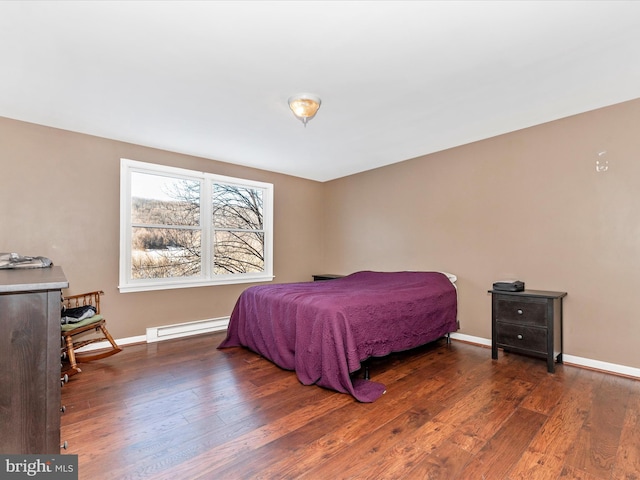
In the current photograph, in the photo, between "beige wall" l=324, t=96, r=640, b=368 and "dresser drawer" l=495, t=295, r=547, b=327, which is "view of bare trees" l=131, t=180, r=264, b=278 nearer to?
"beige wall" l=324, t=96, r=640, b=368

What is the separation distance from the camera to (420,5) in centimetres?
168

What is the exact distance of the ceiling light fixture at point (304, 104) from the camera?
8.61 feet

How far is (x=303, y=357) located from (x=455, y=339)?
2.16 metres

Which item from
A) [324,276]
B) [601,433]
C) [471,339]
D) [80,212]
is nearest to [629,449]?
[601,433]

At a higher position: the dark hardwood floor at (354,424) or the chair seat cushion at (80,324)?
the chair seat cushion at (80,324)

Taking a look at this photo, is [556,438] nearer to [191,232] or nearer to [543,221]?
[543,221]

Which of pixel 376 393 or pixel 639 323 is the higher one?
pixel 639 323

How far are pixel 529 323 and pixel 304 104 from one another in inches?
111

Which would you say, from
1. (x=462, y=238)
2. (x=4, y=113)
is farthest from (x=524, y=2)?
(x=4, y=113)

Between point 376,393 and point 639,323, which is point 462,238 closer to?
point 639,323

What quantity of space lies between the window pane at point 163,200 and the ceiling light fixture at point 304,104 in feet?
7.17

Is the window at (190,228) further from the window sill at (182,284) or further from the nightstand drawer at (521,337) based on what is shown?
the nightstand drawer at (521,337)

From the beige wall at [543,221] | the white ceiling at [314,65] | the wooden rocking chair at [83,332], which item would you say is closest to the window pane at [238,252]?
the wooden rocking chair at [83,332]

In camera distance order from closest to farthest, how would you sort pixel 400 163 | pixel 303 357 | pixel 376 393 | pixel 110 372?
1. pixel 376 393
2. pixel 303 357
3. pixel 110 372
4. pixel 400 163
